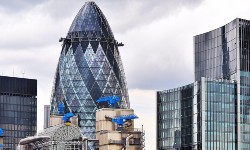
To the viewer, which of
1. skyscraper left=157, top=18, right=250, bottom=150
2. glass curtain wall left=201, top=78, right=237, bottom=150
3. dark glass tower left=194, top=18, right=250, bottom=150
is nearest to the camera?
glass curtain wall left=201, top=78, right=237, bottom=150

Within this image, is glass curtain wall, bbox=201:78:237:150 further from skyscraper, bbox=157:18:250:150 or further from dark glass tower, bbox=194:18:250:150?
dark glass tower, bbox=194:18:250:150

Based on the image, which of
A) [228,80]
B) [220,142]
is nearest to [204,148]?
[220,142]

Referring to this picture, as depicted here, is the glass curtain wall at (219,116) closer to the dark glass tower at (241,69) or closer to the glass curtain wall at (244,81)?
the dark glass tower at (241,69)

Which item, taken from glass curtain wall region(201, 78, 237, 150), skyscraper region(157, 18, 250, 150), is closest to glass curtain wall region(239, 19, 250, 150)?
skyscraper region(157, 18, 250, 150)

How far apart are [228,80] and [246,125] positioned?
35.8 ft

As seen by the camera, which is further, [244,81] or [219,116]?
[244,81]

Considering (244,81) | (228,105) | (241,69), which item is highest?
(241,69)

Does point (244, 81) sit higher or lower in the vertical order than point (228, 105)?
higher

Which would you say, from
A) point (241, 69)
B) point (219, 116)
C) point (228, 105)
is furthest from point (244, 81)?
point (219, 116)

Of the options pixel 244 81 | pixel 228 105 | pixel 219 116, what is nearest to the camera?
pixel 219 116

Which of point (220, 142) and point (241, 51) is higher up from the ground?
point (241, 51)

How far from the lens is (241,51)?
196625mm

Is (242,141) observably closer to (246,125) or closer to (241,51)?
(246,125)

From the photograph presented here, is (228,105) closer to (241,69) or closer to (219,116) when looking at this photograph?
(219,116)
